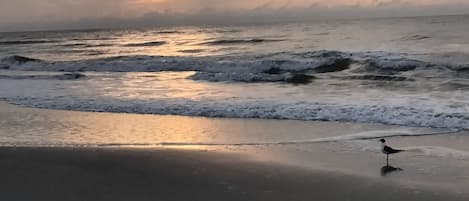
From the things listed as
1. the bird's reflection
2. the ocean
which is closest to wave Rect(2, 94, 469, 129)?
the ocean

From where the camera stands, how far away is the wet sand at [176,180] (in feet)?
17.8

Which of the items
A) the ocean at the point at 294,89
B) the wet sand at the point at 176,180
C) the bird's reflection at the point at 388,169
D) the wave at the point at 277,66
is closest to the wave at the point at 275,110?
the ocean at the point at 294,89

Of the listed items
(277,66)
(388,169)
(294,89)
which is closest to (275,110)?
(294,89)

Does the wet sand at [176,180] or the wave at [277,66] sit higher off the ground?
the wave at [277,66]

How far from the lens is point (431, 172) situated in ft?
20.5

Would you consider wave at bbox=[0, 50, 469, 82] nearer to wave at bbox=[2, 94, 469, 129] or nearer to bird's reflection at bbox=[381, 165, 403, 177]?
wave at bbox=[2, 94, 469, 129]

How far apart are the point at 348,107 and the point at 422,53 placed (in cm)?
1666

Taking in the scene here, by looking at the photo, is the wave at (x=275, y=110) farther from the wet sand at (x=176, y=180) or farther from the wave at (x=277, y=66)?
the wave at (x=277, y=66)

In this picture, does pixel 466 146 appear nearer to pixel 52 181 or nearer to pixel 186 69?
pixel 52 181

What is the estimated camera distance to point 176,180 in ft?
19.9

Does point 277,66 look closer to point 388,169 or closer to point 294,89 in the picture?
point 294,89

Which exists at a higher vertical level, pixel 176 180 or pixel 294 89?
pixel 294 89

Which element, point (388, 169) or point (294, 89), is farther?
point (294, 89)

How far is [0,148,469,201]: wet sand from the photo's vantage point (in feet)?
17.8
